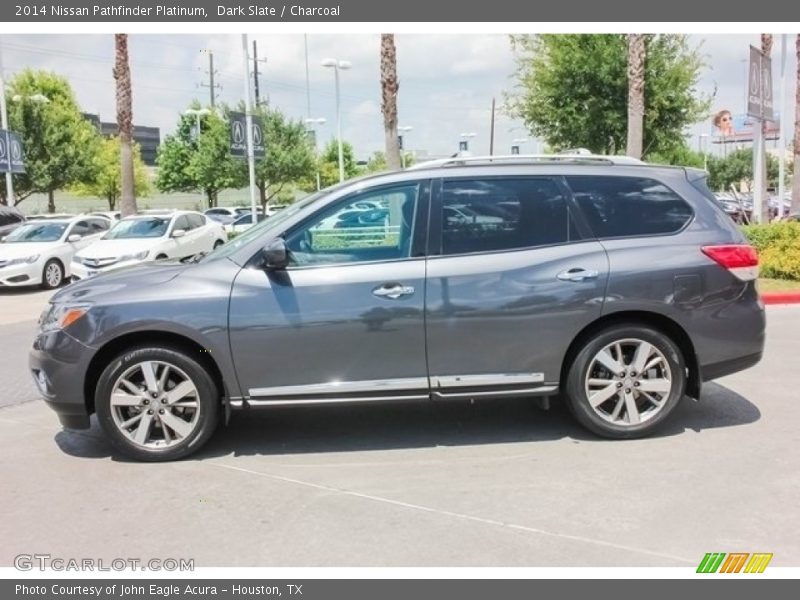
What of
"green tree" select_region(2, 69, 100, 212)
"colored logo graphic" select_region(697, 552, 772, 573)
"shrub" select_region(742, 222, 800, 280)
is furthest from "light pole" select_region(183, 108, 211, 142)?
Result: "colored logo graphic" select_region(697, 552, 772, 573)

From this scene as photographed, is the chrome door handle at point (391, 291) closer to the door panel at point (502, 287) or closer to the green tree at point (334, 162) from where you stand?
the door panel at point (502, 287)

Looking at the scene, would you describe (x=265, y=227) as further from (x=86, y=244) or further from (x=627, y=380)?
(x=86, y=244)

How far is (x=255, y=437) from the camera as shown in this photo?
538cm

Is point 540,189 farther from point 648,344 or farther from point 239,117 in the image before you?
point 239,117

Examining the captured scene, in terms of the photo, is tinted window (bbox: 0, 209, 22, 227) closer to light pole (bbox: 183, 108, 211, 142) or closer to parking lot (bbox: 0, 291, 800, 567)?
parking lot (bbox: 0, 291, 800, 567)

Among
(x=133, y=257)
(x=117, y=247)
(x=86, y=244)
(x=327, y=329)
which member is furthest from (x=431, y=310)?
(x=86, y=244)

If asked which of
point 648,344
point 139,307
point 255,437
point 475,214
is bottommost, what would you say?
point 255,437

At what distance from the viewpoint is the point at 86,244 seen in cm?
1681

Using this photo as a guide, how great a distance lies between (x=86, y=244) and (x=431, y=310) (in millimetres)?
14198

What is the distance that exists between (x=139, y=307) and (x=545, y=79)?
16.2 meters

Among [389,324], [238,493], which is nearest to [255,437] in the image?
[238,493]

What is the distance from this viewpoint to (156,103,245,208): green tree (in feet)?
125

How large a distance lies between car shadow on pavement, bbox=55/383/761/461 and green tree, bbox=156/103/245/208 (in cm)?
3066

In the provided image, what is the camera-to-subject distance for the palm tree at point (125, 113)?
21031 millimetres
